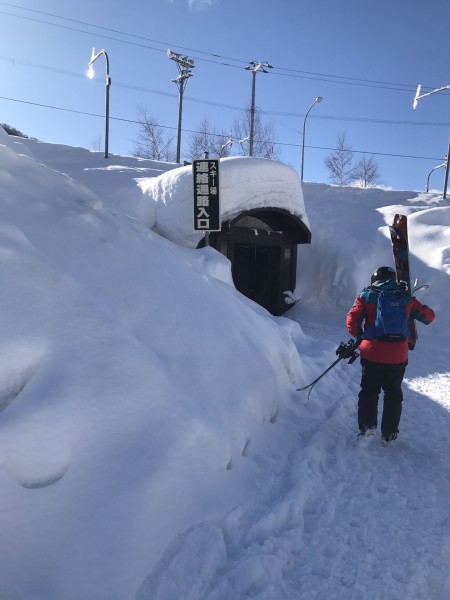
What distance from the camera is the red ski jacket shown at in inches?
147

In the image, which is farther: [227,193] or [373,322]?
[227,193]

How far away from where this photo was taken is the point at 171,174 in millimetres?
10586

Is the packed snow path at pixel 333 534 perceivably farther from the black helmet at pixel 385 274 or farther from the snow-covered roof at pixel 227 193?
the snow-covered roof at pixel 227 193

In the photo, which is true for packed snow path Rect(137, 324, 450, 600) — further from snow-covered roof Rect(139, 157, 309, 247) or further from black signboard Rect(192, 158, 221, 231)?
snow-covered roof Rect(139, 157, 309, 247)

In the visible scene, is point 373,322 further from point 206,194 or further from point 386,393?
point 206,194

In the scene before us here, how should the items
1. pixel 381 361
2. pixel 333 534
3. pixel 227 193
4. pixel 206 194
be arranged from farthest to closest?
pixel 227 193 < pixel 206 194 < pixel 381 361 < pixel 333 534

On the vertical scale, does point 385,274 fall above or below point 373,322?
above

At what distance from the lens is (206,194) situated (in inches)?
325

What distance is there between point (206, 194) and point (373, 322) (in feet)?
17.7

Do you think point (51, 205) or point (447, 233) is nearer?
point (51, 205)

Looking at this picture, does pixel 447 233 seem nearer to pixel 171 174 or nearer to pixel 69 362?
pixel 171 174

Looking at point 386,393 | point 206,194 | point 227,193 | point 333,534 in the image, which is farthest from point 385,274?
point 227,193

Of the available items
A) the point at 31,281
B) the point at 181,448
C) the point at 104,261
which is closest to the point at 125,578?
the point at 181,448

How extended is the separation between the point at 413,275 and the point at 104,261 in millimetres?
10165
